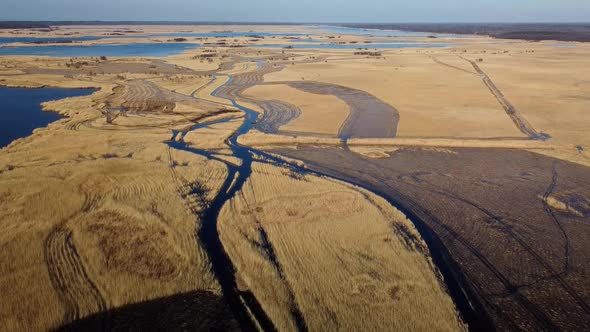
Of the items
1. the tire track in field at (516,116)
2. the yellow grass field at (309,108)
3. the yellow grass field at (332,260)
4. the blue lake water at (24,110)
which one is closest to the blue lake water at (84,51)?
the blue lake water at (24,110)

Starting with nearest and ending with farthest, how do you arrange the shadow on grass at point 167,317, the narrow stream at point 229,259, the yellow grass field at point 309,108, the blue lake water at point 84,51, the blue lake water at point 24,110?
1. the shadow on grass at point 167,317
2. the narrow stream at point 229,259
3. the blue lake water at point 24,110
4. the yellow grass field at point 309,108
5. the blue lake water at point 84,51

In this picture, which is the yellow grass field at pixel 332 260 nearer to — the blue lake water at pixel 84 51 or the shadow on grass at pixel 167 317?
the shadow on grass at pixel 167 317

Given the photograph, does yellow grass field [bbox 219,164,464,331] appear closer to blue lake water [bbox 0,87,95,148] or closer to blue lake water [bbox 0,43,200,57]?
blue lake water [bbox 0,87,95,148]

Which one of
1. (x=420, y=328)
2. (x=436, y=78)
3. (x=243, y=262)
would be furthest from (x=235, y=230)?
(x=436, y=78)

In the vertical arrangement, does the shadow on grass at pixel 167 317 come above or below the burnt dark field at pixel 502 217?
below

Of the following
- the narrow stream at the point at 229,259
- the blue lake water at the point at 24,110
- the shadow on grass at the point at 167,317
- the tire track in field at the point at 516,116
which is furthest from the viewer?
the tire track in field at the point at 516,116

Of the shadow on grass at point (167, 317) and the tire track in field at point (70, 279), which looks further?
the tire track in field at point (70, 279)

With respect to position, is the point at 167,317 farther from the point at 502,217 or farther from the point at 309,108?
the point at 309,108

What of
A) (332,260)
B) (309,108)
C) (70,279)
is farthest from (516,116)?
(70,279)
